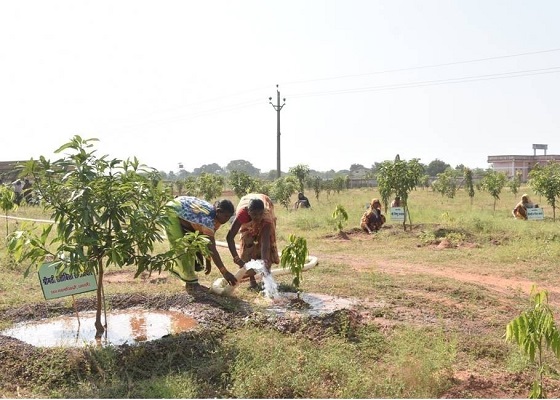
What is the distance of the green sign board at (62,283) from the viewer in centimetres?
473

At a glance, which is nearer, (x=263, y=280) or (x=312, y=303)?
(x=312, y=303)

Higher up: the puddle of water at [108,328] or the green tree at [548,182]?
the green tree at [548,182]

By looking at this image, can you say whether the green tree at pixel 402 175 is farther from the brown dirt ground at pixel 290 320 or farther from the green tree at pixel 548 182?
the brown dirt ground at pixel 290 320

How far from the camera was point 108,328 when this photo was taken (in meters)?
4.94

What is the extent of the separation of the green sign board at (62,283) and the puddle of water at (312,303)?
70.1 inches

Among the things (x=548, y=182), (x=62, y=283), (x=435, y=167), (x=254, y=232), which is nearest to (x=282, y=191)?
(x=548, y=182)

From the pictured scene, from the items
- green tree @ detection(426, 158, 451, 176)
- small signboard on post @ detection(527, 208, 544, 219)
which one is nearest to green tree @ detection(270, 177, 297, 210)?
small signboard on post @ detection(527, 208, 544, 219)

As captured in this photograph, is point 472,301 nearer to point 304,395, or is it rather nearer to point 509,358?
point 509,358

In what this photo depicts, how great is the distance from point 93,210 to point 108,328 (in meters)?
1.41

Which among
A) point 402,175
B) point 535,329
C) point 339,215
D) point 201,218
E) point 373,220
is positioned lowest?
point 535,329

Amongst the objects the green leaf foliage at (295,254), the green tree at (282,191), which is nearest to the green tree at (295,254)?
the green leaf foliage at (295,254)

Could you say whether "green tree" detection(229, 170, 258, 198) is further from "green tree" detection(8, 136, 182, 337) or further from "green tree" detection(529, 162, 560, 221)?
"green tree" detection(8, 136, 182, 337)

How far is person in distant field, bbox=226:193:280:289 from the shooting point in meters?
5.99

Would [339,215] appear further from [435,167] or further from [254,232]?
[435,167]
